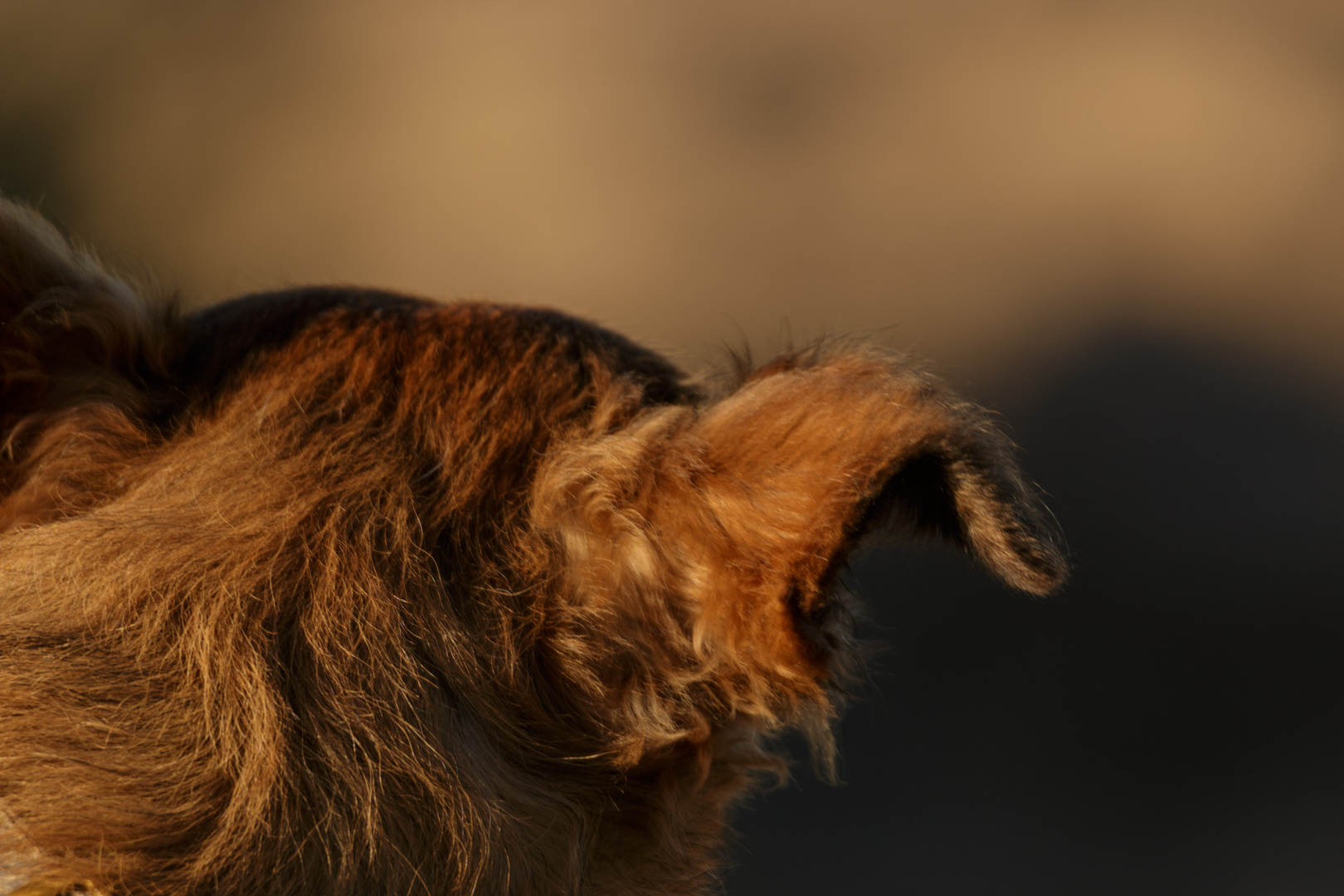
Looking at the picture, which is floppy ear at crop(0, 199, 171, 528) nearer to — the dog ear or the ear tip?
the dog ear

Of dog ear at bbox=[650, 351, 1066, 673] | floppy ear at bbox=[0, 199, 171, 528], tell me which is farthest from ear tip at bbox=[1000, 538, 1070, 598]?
floppy ear at bbox=[0, 199, 171, 528]

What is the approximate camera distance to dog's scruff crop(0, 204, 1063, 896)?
59 cm

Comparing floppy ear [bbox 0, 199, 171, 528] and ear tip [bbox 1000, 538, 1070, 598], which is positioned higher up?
ear tip [bbox 1000, 538, 1070, 598]

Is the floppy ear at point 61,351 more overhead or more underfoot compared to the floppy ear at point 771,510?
more underfoot

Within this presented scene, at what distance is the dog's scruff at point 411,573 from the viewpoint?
59cm

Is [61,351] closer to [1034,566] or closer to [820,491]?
[820,491]

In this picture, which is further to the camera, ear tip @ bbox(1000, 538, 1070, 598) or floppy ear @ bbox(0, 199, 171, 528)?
floppy ear @ bbox(0, 199, 171, 528)

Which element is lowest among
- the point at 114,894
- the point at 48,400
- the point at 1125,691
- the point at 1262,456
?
the point at 1125,691

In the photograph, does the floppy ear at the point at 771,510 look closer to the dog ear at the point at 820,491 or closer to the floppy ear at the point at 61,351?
the dog ear at the point at 820,491

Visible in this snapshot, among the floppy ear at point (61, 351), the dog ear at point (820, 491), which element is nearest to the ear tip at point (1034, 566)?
the dog ear at point (820, 491)

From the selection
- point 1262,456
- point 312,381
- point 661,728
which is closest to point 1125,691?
point 1262,456

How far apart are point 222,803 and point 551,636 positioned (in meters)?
0.23

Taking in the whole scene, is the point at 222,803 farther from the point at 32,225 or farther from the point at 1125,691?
the point at 1125,691

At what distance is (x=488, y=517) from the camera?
0.74 m
